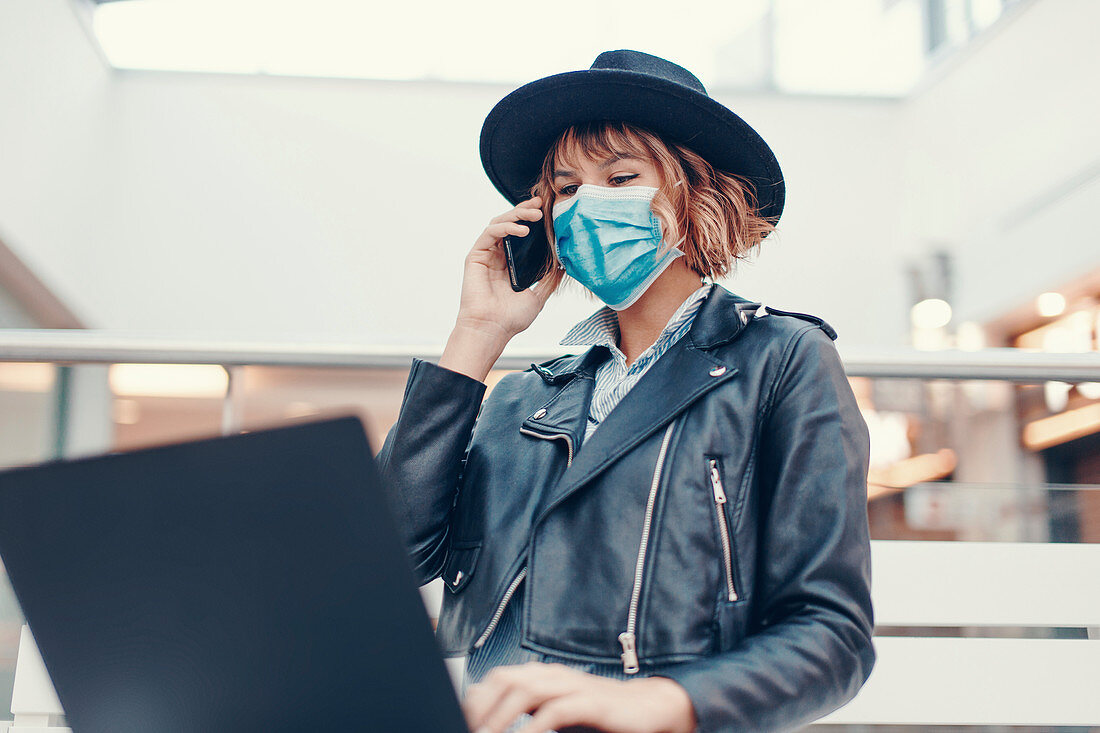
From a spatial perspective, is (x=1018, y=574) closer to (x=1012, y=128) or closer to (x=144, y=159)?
(x=1012, y=128)

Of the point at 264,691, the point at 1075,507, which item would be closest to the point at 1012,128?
the point at 1075,507

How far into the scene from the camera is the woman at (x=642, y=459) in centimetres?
88

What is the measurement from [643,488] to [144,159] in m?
7.10

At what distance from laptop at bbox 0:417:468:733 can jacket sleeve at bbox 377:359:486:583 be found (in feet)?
1.75

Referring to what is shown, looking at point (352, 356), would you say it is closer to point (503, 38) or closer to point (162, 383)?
point (162, 383)

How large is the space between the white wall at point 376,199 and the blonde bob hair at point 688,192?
5.32 metres

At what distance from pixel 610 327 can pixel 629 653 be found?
1.55ft

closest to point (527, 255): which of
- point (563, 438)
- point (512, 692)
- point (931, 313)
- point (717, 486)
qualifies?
point (563, 438)

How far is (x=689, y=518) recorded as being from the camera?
1.01m

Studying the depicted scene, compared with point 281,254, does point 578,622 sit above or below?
below

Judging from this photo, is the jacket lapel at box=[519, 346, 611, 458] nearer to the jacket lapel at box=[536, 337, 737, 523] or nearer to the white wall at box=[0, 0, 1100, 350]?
the jacket lapel at box=[536, 337, 737, 523]

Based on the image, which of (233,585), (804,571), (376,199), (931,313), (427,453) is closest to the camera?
(233,585)

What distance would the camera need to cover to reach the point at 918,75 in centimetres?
784

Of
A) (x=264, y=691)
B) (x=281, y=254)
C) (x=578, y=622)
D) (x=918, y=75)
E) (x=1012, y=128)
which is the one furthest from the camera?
(x=918, y=75)
